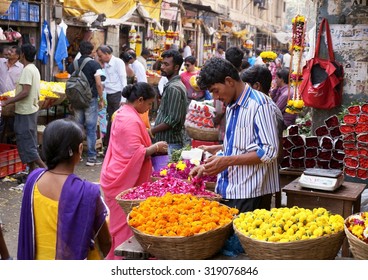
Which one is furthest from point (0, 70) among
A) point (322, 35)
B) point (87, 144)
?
point (322, 35)

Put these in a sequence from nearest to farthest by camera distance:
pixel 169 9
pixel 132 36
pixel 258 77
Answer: pixel 258 77 → pixel 132 36 → pixel 169 9

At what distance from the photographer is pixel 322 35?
19.9 feet

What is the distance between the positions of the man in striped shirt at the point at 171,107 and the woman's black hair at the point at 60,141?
285 cm

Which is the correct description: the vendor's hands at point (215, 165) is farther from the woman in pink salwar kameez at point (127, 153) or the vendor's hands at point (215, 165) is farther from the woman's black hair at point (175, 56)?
the woman's black hair at point (175, 56)

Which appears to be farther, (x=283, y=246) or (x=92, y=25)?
(x=92, y=25)

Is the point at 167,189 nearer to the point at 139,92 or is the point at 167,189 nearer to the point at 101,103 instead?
the point at 139,92

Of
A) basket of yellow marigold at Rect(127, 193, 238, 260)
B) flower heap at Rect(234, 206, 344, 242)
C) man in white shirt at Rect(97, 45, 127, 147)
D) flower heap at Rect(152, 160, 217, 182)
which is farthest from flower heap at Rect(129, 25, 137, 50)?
flower heap at Rect(234, 206, 344, 242)

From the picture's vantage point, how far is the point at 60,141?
2.79 m

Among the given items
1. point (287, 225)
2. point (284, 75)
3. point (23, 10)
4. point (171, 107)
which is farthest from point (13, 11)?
point (287, 225)

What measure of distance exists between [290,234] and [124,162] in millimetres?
2310

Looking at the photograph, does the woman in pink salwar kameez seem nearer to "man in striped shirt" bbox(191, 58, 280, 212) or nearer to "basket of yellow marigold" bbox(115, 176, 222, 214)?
"basket of yellow marigold" bbox(115, 176, 222, 214)

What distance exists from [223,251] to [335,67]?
3322 mm

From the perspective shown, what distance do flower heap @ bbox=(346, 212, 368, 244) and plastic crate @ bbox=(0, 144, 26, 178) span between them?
5981mm

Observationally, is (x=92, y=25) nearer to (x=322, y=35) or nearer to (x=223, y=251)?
(x=322, y=35)
